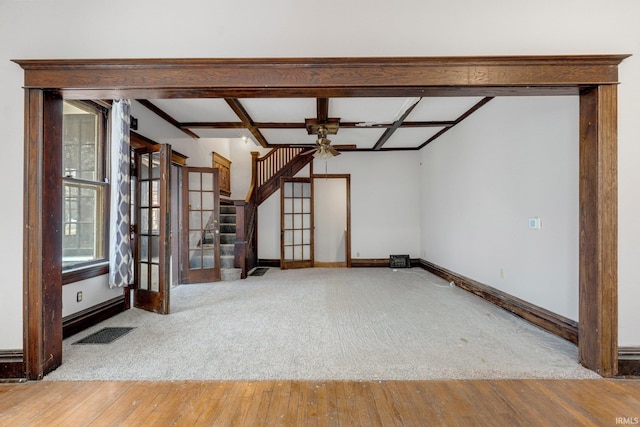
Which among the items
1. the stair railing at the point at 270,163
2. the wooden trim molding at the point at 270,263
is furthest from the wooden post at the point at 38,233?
the stair railing at the point at 270,163

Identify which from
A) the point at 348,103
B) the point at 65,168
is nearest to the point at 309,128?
the point at 348,103

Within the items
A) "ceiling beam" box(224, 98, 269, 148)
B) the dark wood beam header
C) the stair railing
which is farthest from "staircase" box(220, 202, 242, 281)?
the dark wood beam header

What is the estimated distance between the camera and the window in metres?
3.31

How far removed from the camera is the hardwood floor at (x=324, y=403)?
1808 millimetres

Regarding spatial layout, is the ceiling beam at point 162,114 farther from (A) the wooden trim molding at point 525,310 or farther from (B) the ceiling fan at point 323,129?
(A) the wooden trim molding at point 525,310

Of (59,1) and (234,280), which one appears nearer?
(59,1)

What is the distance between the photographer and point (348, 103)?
4.09 metres

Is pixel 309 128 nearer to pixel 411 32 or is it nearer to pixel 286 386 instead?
pixel 411 32

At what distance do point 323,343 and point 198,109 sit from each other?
12.1ft

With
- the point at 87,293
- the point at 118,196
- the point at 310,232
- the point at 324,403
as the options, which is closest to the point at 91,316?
the point at 87,293

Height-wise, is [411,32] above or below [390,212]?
above

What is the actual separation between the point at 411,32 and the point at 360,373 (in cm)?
265

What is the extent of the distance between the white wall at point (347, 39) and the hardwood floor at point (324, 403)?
56 cm

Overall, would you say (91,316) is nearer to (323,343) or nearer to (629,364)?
(323,343)
